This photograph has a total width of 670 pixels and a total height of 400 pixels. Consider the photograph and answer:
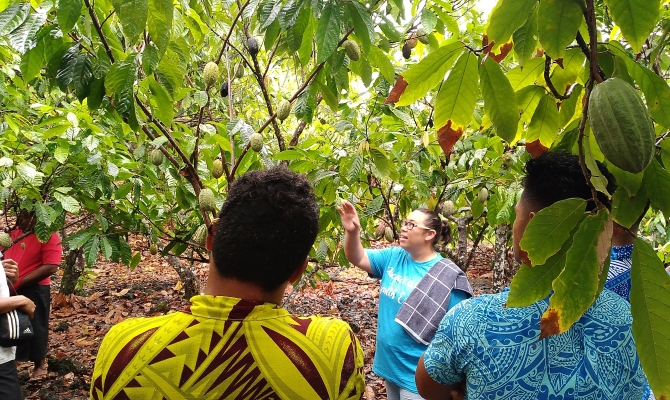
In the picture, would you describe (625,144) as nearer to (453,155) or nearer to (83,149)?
(83,149)

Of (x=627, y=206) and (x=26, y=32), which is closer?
(x=627, y=206)

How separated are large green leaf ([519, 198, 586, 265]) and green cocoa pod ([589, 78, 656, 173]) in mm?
74

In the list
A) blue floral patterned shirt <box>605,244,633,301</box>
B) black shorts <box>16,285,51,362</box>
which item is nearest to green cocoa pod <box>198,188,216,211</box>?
blue floral patterned shirt <box>605,244,633,301</box>

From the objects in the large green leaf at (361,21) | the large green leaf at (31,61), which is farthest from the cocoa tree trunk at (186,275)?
the large green leaf at (361,21)

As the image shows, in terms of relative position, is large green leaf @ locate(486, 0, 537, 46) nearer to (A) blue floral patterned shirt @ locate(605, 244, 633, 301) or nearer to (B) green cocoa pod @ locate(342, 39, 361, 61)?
(A) blue floral patterned shirt @ locate(605, 244, 633, 301)

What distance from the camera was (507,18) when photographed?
0.69 meters

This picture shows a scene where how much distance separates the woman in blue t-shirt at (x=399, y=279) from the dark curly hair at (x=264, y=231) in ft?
3.97

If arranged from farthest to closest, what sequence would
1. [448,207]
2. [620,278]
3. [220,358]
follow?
[448,207], [620,278], [220,358]

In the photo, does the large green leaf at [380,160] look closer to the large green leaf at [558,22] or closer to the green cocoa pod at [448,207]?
the green cocoa pod at [448,207]

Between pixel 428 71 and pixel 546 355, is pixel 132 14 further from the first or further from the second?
pixel 546 355

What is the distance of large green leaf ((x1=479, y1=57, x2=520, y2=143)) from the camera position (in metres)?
0.77

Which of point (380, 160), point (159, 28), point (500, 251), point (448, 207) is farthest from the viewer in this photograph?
point (500, 251)

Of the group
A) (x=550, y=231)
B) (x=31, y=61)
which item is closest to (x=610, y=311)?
(x=550, y=231)

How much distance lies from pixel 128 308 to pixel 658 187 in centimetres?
543
